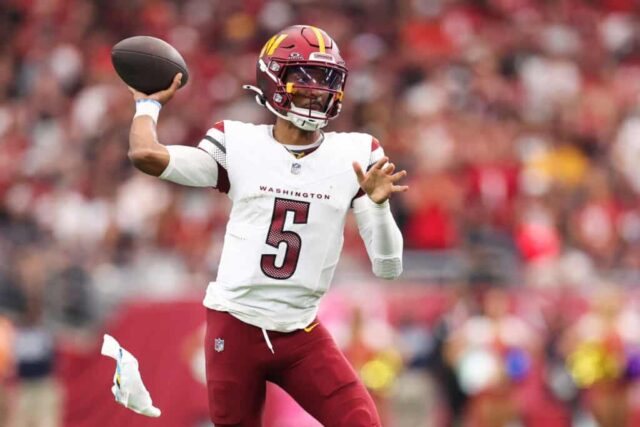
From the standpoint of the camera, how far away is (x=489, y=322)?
9344mm

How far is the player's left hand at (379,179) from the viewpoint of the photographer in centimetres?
464

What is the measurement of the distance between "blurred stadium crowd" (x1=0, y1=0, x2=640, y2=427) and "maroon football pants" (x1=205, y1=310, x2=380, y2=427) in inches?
166

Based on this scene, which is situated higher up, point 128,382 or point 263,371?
point 263,371

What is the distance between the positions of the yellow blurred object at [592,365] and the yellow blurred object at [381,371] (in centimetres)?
130

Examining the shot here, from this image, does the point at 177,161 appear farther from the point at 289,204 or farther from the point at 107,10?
the point at 107,10

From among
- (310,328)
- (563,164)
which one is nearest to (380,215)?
(310,328)

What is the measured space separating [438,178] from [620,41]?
3904mm

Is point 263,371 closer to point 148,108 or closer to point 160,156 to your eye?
point 160,156

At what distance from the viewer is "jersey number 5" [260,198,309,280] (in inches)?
191

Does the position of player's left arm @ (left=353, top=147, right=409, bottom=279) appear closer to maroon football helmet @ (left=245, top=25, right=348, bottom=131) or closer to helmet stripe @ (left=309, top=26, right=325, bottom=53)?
maroon football helmet @ (left=245, top=25, right=348, bottom=131)

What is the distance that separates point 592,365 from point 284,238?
4927mm

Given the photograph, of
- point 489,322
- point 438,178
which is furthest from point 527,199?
point 489,322

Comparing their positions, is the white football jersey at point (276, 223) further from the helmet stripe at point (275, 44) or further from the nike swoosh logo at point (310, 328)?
the helmet stripe at point (275, 44)

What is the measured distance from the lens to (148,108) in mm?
4910
